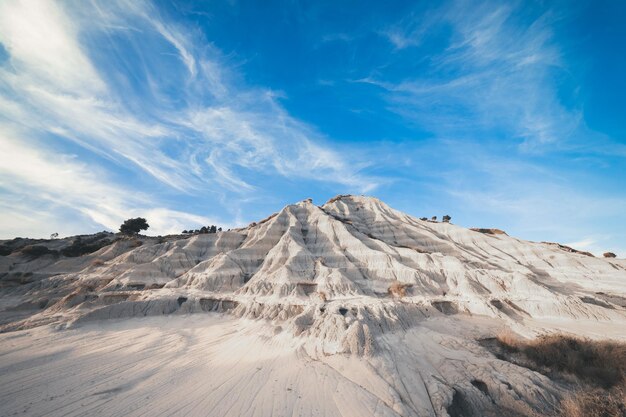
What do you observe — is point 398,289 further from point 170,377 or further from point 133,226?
point 133,226

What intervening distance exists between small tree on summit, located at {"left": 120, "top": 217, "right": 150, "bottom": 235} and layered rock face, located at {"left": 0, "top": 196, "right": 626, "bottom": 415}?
2941 cm

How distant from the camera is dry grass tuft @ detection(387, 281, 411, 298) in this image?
107ft

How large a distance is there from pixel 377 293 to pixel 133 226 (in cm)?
7874

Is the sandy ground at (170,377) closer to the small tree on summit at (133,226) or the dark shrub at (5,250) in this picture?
the dark shrub at (5,250)

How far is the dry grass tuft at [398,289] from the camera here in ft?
107

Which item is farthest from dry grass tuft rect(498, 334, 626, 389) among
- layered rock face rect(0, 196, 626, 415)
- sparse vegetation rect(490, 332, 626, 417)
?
layered rock face rect(0, 196, 626, 415)

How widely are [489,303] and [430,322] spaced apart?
849cm

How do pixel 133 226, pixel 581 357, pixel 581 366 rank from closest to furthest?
pixel 581 366 → pixel 581 357 → pixel 133 226

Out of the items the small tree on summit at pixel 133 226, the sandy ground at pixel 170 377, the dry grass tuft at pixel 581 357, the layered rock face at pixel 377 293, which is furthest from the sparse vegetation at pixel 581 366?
the small tree on summit at pixel 133 226

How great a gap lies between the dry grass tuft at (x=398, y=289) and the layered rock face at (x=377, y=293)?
170 millimetres

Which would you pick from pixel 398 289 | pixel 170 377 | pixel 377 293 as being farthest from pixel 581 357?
pixel 170 377

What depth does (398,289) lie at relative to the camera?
33.2 metres

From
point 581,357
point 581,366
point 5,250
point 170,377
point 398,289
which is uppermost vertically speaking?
point 5,250

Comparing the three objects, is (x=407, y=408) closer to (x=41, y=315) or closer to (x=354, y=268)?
(x=354, y=268)
